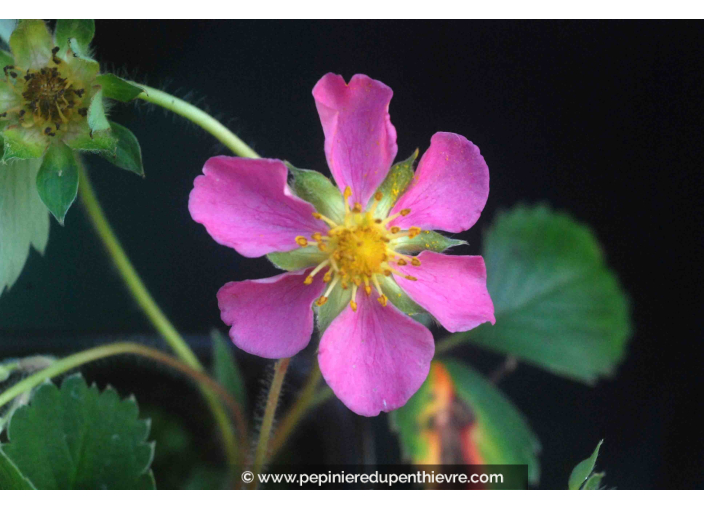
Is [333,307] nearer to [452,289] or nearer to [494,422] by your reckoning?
[452,289]

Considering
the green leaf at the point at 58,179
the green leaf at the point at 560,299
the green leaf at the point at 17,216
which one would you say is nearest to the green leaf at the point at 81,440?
the green leaf at the point at 17,216

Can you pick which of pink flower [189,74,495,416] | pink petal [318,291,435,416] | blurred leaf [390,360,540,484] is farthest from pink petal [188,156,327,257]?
blurred leaf [390,360,540,484]

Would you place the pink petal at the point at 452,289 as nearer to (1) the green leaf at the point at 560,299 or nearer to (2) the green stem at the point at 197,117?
(2) the green stem at the point at 197,117

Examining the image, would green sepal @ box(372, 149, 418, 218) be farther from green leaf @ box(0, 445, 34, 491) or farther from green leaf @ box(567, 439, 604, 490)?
green leaf @ box(0, 445, 34, 491)

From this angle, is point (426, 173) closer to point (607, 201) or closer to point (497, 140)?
point (497, 140)

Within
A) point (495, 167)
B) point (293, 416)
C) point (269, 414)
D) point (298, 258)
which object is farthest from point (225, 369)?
point (495, 167)

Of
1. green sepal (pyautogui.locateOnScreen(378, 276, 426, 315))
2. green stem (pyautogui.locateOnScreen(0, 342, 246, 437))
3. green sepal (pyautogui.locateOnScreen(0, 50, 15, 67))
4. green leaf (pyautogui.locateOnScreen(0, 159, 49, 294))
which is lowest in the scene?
green stem (pyautogui.locateOnScreen(0, 342, 246, 437))

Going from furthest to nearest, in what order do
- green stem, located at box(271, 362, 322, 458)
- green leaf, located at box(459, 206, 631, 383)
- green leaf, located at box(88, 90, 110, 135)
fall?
1. green leaf, located at box(459, 206, 631, 383)
2. green stem, located at box(271, 362, 322, 458)
3. green leaf, located at box(88, 90, 110, 135)

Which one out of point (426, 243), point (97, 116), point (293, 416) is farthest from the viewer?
point (293, 416)
